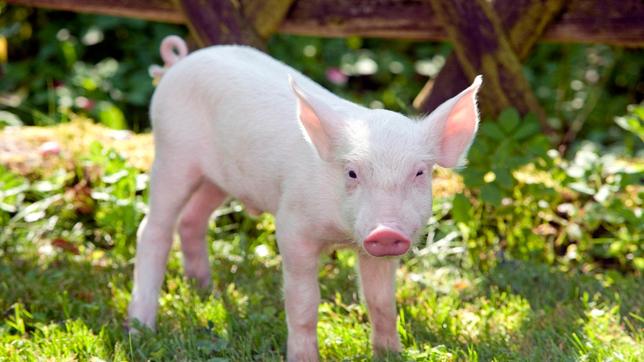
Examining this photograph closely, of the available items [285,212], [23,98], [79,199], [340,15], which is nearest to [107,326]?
[285,212]

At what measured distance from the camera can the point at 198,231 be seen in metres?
4.28

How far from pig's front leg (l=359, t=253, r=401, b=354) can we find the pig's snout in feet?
1.74

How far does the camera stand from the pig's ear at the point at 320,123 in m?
3.13

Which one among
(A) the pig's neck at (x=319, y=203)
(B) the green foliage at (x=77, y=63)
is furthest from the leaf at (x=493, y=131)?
(B) the green foliage at (x=77, y=63)

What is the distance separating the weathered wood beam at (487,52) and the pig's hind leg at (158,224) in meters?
1.46

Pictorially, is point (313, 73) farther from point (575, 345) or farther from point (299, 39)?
point (575, 345)

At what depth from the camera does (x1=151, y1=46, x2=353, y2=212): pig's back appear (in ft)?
11.6

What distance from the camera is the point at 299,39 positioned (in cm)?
684

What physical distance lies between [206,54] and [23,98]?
296 cm

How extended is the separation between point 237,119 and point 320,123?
0.62 m

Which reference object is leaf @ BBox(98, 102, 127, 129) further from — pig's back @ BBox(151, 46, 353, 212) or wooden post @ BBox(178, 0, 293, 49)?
pig's back @ BBox(151, 46, 353, 212)

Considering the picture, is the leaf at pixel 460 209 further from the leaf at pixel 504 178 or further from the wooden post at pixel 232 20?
the wooden post at pixel 232 20

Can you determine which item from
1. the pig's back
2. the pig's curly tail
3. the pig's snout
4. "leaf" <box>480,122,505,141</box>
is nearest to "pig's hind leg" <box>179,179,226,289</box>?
the pig's back

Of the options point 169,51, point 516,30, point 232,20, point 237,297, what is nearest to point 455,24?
point 516,30
